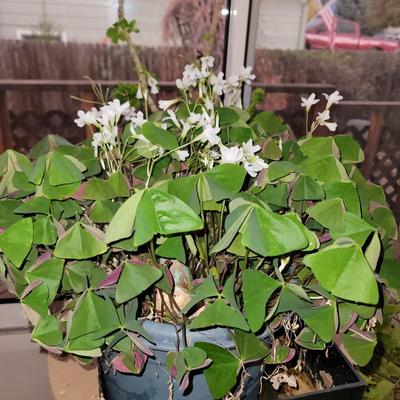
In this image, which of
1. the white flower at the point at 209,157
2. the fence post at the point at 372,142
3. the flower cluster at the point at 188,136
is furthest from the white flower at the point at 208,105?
the fence post at the point at 372,142

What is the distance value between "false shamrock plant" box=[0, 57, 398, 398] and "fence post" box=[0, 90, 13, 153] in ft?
2.53

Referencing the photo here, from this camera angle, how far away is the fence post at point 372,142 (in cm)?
163

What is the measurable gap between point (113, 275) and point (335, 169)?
296mm

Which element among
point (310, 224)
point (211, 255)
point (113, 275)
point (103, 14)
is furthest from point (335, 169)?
point (103, 14)

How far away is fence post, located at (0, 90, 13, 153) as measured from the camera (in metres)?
1.25

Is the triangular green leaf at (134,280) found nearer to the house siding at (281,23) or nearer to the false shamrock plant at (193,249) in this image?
the false shamrock plant at (193,249)

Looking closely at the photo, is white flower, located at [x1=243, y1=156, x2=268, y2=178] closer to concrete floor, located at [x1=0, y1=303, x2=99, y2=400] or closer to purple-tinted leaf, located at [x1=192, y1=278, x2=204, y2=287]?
purple-tinted leaf, located at [x1=192, y1=278, x2=204, y2=287]

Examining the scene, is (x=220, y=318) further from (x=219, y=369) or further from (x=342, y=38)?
(x=342, y=38)

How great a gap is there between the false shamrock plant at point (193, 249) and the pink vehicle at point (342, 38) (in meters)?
0.79

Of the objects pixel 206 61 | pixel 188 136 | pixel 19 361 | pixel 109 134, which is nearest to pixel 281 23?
pixel 206 61

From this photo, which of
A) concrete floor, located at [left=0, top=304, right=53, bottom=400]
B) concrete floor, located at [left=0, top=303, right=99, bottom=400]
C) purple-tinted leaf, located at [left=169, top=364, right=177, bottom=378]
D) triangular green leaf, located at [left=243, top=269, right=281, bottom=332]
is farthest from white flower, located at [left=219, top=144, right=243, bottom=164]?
concrete floor, located at [left=0, top=304, right=53, bottom=400]

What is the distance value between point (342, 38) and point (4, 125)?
43.2 inches

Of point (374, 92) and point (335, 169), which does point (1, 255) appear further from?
point (374, 92)

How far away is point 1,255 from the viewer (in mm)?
553
